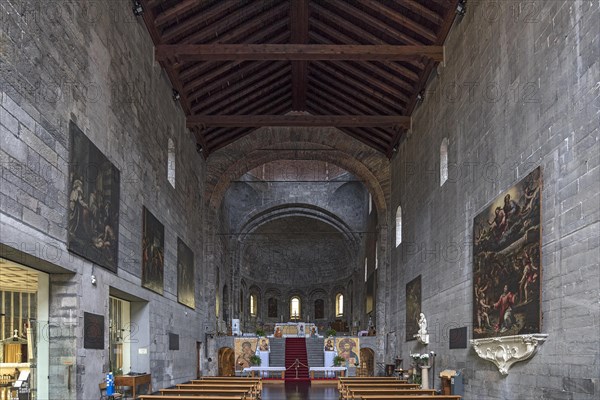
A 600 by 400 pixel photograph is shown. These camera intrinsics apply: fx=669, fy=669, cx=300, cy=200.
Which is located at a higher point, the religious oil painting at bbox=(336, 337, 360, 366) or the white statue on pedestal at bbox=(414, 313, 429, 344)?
the white statue on pedestal at bbox=(414, 313, 429, 344)

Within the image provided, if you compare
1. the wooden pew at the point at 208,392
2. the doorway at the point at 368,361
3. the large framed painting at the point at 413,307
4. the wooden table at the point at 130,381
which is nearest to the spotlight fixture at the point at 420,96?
the large framed painting at the point at 413,307

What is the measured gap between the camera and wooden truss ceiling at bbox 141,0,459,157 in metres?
17.7

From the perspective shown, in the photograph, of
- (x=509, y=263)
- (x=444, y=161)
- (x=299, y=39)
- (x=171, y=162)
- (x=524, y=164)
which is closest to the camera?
(x=524, y=164)

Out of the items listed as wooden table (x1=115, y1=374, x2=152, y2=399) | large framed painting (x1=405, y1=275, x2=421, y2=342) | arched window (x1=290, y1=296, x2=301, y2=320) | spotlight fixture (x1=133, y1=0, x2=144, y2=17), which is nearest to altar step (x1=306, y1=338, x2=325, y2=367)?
large framed painting (x1=405, y1=275, x2=421, y2=342)

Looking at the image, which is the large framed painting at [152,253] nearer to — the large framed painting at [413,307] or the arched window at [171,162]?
the arched window at [171,162]

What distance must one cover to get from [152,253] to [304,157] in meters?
13.4

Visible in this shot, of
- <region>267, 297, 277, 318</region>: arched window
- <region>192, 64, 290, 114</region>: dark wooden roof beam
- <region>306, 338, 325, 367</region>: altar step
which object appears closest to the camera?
<region>192, 64, 290, 114</region>: dark wooden roof beam

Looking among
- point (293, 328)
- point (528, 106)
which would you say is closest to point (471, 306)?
point (528, 106)

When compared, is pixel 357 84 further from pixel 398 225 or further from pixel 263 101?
pixel 398 225

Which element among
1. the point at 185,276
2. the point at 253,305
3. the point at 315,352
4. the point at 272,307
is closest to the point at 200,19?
the point at 185,276

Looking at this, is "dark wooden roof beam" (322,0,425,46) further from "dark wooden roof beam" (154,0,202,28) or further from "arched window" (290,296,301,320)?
"arched window" (290,296,301,320)

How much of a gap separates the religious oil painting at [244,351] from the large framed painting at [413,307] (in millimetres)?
9244

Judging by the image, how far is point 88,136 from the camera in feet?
40.8

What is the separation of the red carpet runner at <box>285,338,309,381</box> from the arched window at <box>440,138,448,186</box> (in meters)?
13.4
